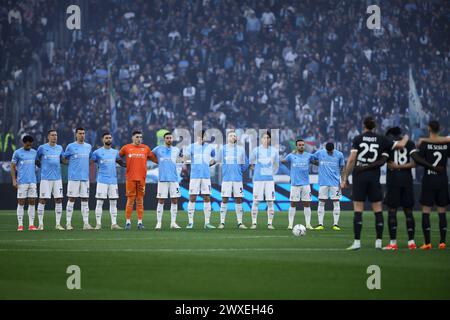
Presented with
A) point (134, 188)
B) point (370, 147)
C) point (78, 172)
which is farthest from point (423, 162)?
point (78, 172)

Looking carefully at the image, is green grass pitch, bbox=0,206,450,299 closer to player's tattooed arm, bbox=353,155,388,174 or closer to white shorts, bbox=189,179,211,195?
player's tattooed arm, bbox=353,155,388,174

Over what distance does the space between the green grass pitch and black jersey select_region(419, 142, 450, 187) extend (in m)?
1.54

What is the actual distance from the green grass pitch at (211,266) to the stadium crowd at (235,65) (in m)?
20.3

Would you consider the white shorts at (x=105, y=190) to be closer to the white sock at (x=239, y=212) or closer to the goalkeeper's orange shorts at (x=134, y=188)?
the goalkeeper's orange shorts at (x=134, y=188)

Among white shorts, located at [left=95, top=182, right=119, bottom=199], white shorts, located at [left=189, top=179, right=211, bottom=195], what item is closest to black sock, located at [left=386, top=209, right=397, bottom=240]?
white shorts, located at [left=189, top=179, right=211, bottom=195]

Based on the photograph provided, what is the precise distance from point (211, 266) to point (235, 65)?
31.9 meters

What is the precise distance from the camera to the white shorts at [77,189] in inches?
996

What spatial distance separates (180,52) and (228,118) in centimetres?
512

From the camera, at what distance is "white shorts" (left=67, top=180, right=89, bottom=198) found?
25.3 m

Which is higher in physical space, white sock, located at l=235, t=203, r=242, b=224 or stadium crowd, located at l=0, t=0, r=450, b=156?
stadium crowd, located at l=0, t=0, r=450, b=156

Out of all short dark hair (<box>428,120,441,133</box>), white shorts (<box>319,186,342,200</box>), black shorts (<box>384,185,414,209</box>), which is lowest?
white shorts (<box>319,186,342,200</box>)

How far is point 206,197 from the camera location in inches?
1041

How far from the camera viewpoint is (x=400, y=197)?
18203mm
